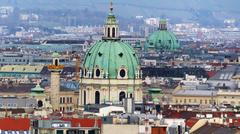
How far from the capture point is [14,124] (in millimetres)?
59531

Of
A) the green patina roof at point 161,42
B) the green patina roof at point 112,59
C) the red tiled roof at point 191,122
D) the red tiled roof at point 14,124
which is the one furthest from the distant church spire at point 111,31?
the green patina roof at point 161,42

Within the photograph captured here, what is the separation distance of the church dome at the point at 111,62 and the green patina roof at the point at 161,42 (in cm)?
8158

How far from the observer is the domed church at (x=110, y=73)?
85.6 meters

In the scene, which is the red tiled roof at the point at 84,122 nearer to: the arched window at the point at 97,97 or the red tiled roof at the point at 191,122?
the red tiled roof at the point at 191,122

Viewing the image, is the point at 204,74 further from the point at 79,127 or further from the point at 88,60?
the point at 79,127

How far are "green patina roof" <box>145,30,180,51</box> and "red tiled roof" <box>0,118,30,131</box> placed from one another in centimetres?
10830

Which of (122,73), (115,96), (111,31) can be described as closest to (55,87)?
(111,31)

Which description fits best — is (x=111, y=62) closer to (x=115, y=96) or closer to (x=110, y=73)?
(x=110, y=73)

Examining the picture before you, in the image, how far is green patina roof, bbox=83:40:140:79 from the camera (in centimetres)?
8669

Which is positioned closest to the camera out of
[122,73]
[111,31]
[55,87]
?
[122,73]

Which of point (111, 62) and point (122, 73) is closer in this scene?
point (122, 73)

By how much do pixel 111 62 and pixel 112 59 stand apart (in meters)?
0.13

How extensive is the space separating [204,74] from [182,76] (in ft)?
4.25

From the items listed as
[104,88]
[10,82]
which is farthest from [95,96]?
[10,82]
